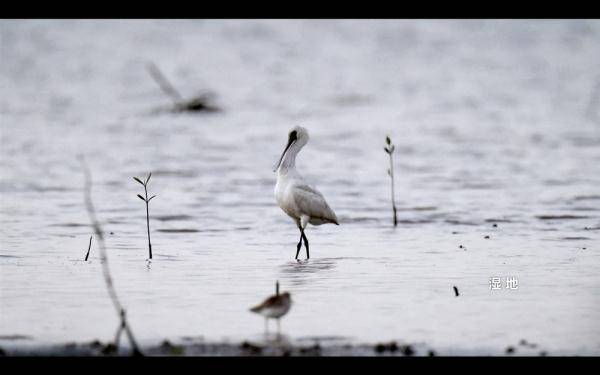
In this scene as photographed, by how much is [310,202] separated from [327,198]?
13.4ft

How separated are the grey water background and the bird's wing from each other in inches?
17.1

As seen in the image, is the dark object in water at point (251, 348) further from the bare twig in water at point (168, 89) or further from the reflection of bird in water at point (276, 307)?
the bare twig in water at point (168, 89)

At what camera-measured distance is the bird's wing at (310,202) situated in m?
11.8

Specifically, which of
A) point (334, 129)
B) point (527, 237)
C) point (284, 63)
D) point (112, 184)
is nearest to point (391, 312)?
point (527, 237)

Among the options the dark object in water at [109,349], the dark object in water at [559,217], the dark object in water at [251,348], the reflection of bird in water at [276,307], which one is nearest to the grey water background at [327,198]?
the dark object in water at [559,217]

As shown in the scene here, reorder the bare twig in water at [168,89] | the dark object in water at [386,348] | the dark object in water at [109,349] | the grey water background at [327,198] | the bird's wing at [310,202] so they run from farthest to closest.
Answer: the bare twig in water at [168,89] → the bird's wing at [310,202] → the grey water background at [327,198] → the dark object in water at [386,348] → the dark object in water at [109,349]

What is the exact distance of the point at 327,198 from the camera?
15867 millimetres

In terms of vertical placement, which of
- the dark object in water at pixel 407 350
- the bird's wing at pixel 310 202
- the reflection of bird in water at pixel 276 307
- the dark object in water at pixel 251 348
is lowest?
the dark object in water at pixel 407 350

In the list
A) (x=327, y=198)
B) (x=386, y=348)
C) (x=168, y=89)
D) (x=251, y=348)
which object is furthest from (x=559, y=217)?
(x=168, y=89)

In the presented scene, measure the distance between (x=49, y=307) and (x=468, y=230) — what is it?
18.5 ft

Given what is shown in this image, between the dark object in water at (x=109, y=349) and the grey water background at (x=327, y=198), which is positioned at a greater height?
the grey water background at (x=327, y=198)

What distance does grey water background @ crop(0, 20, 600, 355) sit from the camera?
834 centimetres

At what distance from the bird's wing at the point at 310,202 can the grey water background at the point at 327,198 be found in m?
0.43
